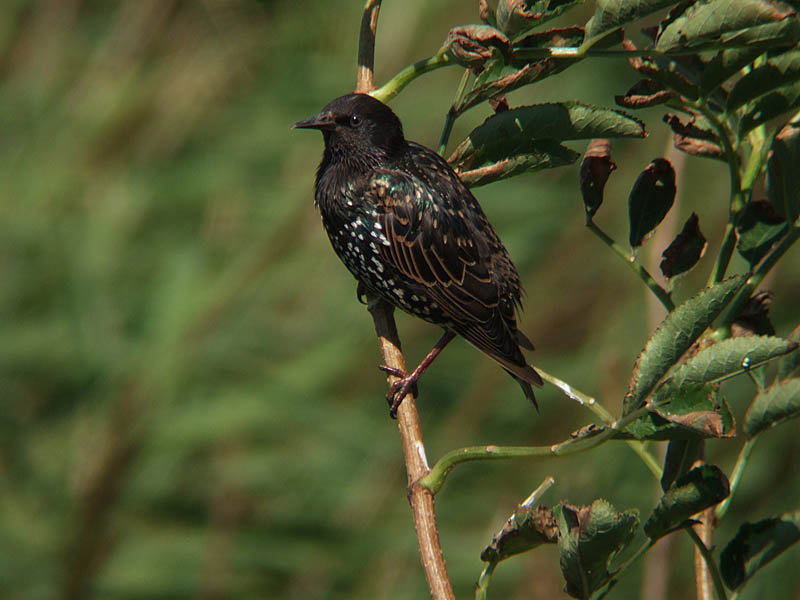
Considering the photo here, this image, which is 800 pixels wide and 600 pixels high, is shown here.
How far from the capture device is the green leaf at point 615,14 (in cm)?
126

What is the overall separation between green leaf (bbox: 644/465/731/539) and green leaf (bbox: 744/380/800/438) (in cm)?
12

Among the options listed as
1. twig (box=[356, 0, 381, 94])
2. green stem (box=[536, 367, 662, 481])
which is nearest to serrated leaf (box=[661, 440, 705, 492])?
green stem (box=[536, 367, 662, 481])

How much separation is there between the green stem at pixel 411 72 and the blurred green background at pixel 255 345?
1.69 meters

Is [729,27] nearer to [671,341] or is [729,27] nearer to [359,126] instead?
[671,341]

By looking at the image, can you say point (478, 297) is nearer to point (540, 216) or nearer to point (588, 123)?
point (588, 123)

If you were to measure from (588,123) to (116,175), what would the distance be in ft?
11.9

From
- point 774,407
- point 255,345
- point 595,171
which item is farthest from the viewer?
point 255,345

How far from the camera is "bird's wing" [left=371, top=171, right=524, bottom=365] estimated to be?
2.69 m

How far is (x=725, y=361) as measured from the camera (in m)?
1.14

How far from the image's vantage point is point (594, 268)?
457cm

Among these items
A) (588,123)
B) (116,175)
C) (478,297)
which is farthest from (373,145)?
(116,175)

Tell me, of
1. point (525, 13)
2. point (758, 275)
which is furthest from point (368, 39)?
point (758, 275)

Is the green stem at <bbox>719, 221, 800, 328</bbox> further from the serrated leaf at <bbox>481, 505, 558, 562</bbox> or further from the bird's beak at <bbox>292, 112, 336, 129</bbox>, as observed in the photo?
the bird's beak at <bbox>292, 112, 336, 129</bbox>

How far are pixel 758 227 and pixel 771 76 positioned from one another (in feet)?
0.70
